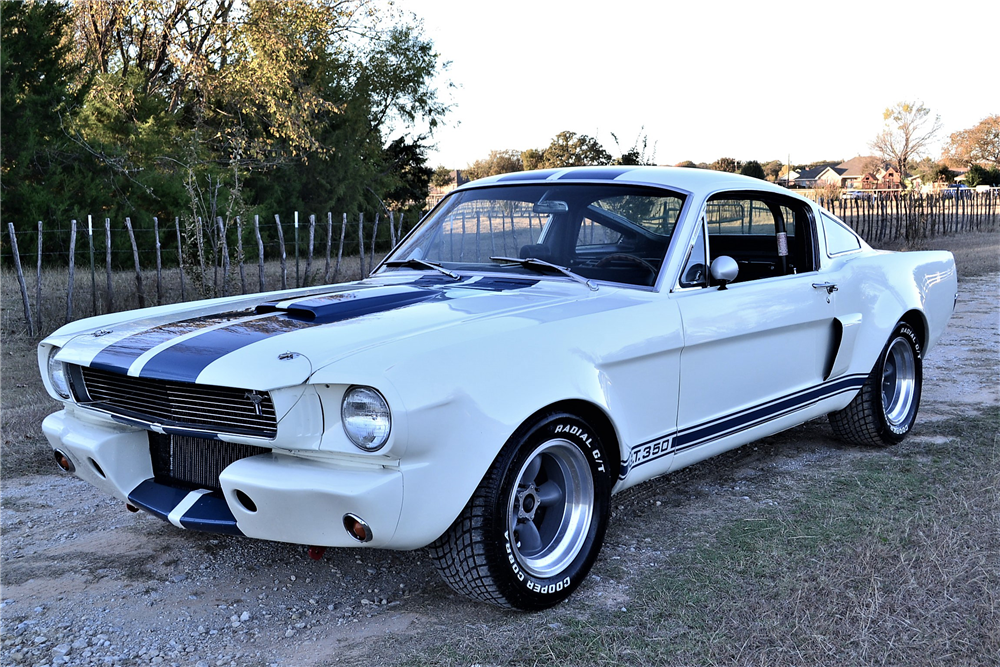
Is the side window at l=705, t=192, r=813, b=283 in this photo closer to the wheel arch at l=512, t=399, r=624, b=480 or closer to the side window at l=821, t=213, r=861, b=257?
the side window at l=821, t=213, r=861, b=257

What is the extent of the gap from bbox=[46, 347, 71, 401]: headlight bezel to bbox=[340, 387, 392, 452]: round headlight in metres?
1.35

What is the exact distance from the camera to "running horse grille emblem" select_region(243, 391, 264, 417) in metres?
2.68

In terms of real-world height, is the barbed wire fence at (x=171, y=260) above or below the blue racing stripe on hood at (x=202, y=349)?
above

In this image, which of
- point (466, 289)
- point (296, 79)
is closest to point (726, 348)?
point (466, 289)

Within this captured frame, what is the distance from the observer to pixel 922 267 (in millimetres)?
5316

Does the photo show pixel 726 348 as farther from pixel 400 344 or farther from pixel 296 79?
pixel 296 79

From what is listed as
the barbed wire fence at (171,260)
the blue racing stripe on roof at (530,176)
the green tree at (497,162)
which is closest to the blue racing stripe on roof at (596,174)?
the blue racing stripe on roof at (530,176)

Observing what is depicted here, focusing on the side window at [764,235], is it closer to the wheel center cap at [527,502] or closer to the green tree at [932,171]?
the wheel center cap at [527,502]

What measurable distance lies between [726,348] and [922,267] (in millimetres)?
2259

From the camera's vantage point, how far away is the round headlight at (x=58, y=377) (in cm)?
331

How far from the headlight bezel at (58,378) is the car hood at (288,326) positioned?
65 mm

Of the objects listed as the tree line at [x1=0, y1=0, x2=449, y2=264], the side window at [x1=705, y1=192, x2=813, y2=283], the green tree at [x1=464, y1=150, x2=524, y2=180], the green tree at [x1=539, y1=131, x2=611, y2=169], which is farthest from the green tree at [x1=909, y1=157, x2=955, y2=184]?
the side window at [x1=705, y1=192, x2=813, y2=283]

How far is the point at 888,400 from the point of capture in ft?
17.3

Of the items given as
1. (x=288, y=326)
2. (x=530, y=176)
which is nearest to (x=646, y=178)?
(x=530, y=176)
